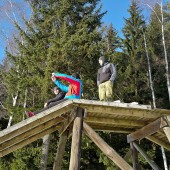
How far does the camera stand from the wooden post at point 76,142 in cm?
556

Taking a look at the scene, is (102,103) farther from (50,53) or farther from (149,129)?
(50,53)

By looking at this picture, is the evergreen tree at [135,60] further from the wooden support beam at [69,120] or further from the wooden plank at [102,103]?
the wooden plank at [102,103]

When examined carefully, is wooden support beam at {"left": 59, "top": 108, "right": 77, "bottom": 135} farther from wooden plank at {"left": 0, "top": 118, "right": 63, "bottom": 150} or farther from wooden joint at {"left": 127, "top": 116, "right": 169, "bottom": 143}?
wooden joint at {"left": 127, "top": 116, "right": 169, "bottom": 143}

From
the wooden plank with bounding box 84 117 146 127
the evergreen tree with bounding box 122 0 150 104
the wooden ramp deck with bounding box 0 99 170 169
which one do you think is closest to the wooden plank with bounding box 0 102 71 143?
the wooden ramp deck with bounding box 0 99 170 169

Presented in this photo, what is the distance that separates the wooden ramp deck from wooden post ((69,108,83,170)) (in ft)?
0.36

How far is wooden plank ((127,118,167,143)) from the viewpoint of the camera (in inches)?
264

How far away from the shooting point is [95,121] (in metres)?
7.05

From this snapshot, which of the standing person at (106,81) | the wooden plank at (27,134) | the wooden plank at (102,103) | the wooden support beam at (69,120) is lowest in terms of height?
the wooden plank at (27,134)

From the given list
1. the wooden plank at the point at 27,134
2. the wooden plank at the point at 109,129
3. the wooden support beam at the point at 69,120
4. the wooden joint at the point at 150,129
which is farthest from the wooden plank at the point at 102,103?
the wooden plank at the point at 109,129

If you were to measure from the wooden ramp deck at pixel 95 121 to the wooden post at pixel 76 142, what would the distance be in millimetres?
111

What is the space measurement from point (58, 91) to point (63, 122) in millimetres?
776

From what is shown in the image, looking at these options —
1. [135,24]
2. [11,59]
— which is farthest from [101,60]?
[135,24]

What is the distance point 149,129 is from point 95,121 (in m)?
1.35

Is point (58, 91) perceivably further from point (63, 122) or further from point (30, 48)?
point (30, 48)
